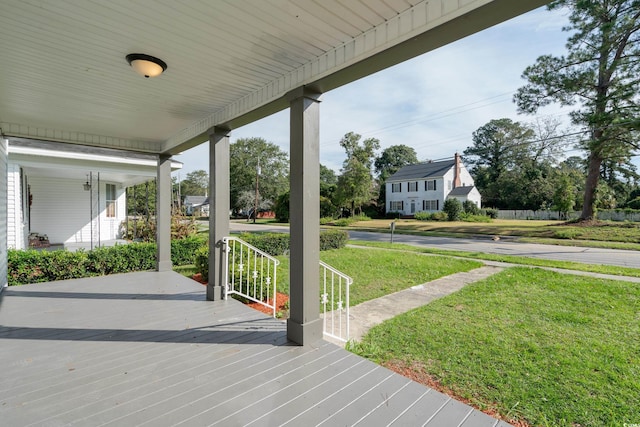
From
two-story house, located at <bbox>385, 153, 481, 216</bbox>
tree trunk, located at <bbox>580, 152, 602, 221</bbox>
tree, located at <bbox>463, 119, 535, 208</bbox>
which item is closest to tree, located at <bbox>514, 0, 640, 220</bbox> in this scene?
tree trunk, located at <bbox>580, 152, 602, 221</bbox>

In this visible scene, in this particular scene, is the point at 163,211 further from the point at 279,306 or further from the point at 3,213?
the point at 279,306

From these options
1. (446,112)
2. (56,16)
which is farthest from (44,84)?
(446,112)

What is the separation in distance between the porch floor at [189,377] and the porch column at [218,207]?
1.94ft

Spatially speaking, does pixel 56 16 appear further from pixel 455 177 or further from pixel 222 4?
pixel 455 177

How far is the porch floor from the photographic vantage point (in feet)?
6.12

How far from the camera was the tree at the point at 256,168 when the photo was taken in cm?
3569

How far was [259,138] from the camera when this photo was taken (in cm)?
3606

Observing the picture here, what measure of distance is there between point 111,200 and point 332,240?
8.43 meters

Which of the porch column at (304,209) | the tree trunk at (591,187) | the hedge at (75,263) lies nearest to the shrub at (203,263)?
the hedge at (75,263)

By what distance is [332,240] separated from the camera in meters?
10.8

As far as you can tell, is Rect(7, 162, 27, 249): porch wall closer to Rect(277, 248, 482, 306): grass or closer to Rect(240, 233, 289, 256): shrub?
Rect(240, 233, 289, 256): shrub

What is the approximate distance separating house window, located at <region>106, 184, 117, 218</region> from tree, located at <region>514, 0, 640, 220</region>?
62.2 feet

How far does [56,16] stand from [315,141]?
2038 mm

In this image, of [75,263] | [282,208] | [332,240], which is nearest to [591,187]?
[332,240]
